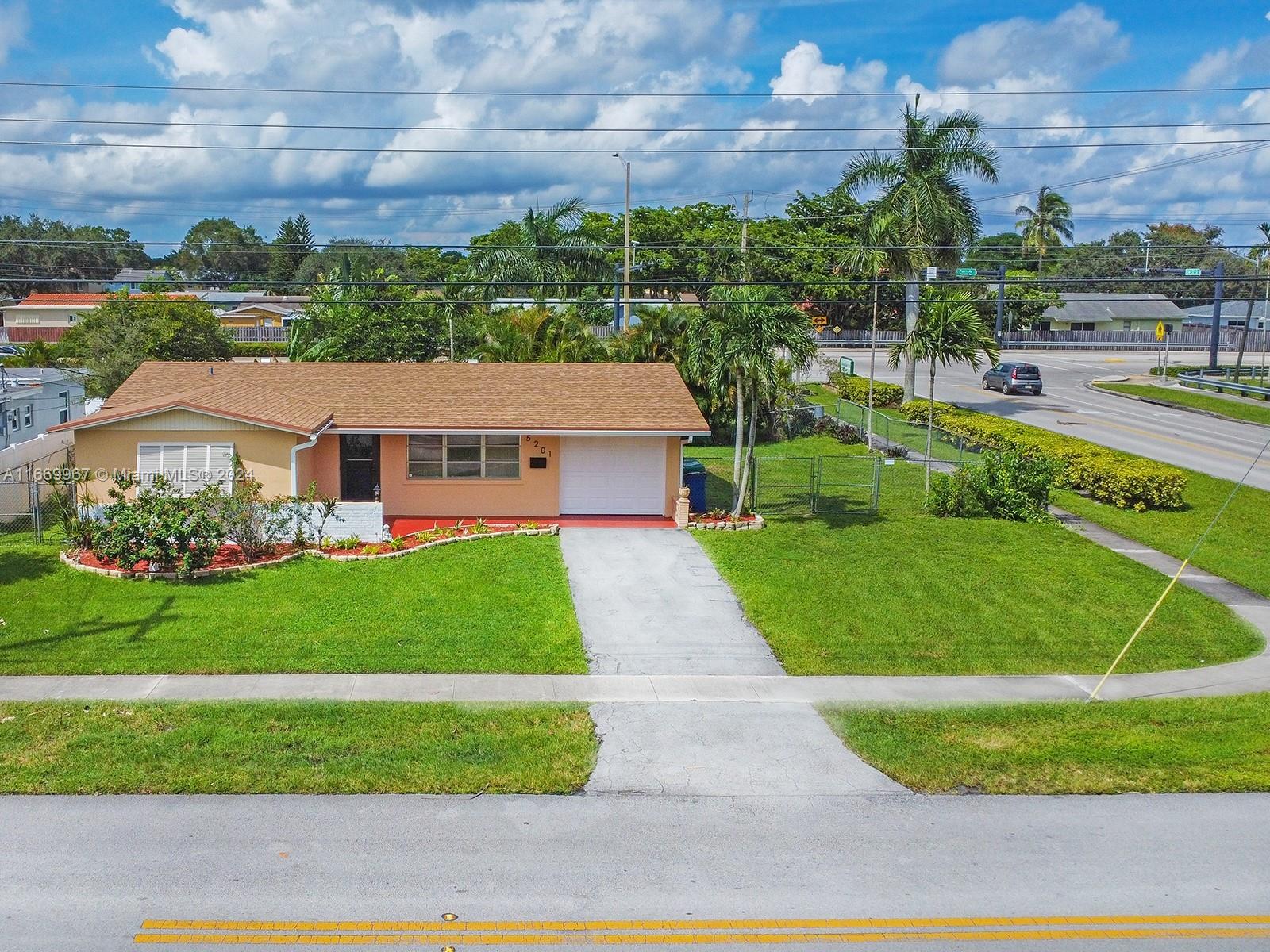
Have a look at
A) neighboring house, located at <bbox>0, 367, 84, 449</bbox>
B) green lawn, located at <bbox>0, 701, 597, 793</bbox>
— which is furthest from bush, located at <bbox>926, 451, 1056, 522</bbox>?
neighboring house, located at <bbox>0, 367, 84, 449</bbox>

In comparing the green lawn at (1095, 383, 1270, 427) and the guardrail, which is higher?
the guardrail

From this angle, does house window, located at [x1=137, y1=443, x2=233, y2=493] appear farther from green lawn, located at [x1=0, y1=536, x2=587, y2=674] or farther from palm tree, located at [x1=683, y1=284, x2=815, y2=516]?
palm tree, located at [x1=683, y1=284, x2=815, y2=516]

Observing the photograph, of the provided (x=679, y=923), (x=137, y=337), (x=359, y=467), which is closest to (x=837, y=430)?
(x=359, y=467)

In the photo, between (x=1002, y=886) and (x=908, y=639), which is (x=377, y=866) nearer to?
(x=1002, y=886)

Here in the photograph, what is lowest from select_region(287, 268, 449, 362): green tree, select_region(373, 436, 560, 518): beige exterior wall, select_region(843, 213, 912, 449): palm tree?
select_region(373, 436, 560, 518): beige exterior wall

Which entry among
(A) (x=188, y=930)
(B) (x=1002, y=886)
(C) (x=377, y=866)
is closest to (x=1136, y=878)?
(B) (x=1002, y=886)

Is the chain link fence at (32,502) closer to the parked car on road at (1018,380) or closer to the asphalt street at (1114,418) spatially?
the asphalt street at (1114,418)

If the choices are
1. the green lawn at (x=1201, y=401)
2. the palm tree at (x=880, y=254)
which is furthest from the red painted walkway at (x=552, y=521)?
the green lawn at (x=1201, y=401)
